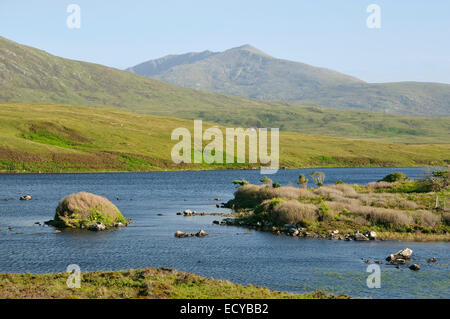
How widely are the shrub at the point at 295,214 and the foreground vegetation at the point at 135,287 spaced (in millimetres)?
28478

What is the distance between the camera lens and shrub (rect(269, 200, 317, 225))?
66.4 metres

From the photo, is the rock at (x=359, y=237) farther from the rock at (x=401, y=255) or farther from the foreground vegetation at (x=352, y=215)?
the rock at (x=401, y=255)

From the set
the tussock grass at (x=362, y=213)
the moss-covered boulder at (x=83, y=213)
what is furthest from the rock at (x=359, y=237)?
the moss-covered boulder at (x=83, y=213)

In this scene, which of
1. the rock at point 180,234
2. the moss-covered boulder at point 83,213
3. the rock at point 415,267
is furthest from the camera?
the moss-covered boulder at point 83,213

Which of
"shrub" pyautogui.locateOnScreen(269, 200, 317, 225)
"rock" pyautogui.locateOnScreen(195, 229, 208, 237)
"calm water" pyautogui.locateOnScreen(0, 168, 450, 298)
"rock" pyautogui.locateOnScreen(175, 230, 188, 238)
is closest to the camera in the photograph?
"calm water" pyautogui.locateOnScreen(0, 168, 450, 298)

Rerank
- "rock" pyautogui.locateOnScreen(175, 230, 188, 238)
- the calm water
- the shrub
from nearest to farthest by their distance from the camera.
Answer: the calm water < "rock" pyautogui.locateOnScreen(175, 230, 188, 238) < the shrub

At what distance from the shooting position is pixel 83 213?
70.6 m

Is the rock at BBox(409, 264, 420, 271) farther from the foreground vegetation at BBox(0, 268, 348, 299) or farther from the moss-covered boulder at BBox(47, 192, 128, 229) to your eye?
the moss-covered boulder at BBox(47, 192, 128, 229)

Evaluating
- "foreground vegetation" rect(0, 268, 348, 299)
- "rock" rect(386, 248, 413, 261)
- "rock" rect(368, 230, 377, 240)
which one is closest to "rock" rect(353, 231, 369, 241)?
"rock" rect(368, 230, 377, 240)

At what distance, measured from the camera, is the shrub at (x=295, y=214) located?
218 ft

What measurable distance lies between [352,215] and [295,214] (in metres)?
7.44

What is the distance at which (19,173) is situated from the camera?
550 ft

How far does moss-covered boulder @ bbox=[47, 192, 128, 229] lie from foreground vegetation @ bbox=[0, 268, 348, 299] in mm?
28677

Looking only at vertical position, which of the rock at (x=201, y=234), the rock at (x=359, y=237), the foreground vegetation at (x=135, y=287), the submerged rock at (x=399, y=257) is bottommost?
the rock at (x=201, y=234)
